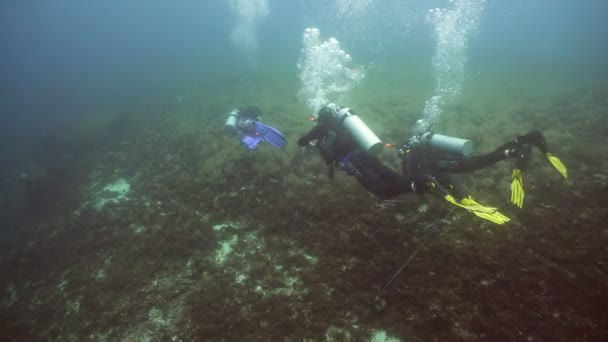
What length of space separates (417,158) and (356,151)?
1.11m

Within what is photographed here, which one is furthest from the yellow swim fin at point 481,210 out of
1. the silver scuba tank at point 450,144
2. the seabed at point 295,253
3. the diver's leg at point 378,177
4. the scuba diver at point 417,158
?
the seabed at point 295,253

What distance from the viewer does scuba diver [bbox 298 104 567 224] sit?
14.8 ft

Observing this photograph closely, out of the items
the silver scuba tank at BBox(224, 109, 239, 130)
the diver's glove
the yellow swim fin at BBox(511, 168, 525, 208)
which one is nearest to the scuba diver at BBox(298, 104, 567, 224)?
the yellow swim fin at BBox(511, 168, 525, 208)

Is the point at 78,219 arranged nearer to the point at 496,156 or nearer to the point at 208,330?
the point at 208,330

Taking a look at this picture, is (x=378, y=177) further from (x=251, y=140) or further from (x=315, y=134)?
(x=251, y=140)

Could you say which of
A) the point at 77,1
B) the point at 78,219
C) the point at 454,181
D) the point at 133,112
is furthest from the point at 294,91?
the point at 77,1

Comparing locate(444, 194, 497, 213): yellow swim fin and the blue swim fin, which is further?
the blue swim fin

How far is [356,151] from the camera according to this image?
5520 millimetres

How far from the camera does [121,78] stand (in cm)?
3622

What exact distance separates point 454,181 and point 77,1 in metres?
115

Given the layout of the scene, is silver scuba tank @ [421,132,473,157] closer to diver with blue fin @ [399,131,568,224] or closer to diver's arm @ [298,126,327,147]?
diver with blue fin @ [399,131,568,224]

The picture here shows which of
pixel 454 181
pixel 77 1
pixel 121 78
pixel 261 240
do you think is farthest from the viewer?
pixel 77 1

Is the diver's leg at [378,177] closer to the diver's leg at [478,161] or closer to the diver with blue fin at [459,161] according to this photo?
the diver with blue fin at [459,161]

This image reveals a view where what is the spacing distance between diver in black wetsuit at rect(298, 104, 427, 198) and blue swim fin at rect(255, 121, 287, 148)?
1.76 metres
